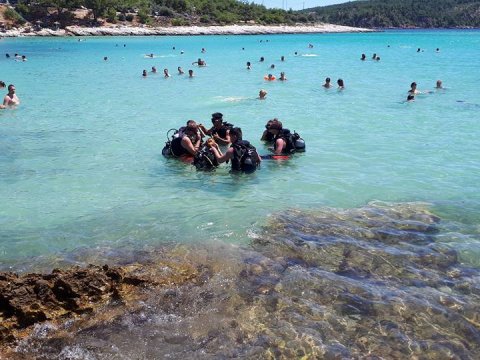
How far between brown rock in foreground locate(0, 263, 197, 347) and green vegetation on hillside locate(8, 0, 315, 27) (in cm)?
8647

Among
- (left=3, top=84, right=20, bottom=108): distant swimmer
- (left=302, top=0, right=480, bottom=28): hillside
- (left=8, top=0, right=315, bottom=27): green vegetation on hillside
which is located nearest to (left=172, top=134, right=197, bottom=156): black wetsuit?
(left=3, top=84, right=20, bottom=108): distant swimmer

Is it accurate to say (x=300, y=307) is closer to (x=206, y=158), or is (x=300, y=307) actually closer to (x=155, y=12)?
(x=206, y=158)

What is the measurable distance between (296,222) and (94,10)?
8675 cm

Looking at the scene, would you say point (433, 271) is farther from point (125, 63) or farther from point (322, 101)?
point (125, 63)

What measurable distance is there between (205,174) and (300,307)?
507cm

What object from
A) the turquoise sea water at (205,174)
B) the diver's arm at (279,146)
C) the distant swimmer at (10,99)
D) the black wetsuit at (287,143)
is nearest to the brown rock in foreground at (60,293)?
the turquoise sea water at (205,174)

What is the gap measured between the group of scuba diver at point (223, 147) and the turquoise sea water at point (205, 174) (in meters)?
0.25

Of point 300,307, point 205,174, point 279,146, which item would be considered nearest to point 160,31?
point 279,146

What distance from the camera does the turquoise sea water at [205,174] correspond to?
7.09 m

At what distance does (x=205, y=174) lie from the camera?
376 inches

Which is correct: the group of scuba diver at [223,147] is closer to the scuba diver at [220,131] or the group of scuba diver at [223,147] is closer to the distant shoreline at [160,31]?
the scuba diver at [220,131]

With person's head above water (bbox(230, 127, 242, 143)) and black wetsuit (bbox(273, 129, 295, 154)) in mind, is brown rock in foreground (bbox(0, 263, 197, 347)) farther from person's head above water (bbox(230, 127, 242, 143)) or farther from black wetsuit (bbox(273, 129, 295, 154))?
black wetsuit (bbox(273, 129, 295, 154))

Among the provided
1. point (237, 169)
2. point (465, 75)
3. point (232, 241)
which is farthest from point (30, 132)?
point (465, 75)

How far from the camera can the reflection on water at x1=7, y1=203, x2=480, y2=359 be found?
169 inches
